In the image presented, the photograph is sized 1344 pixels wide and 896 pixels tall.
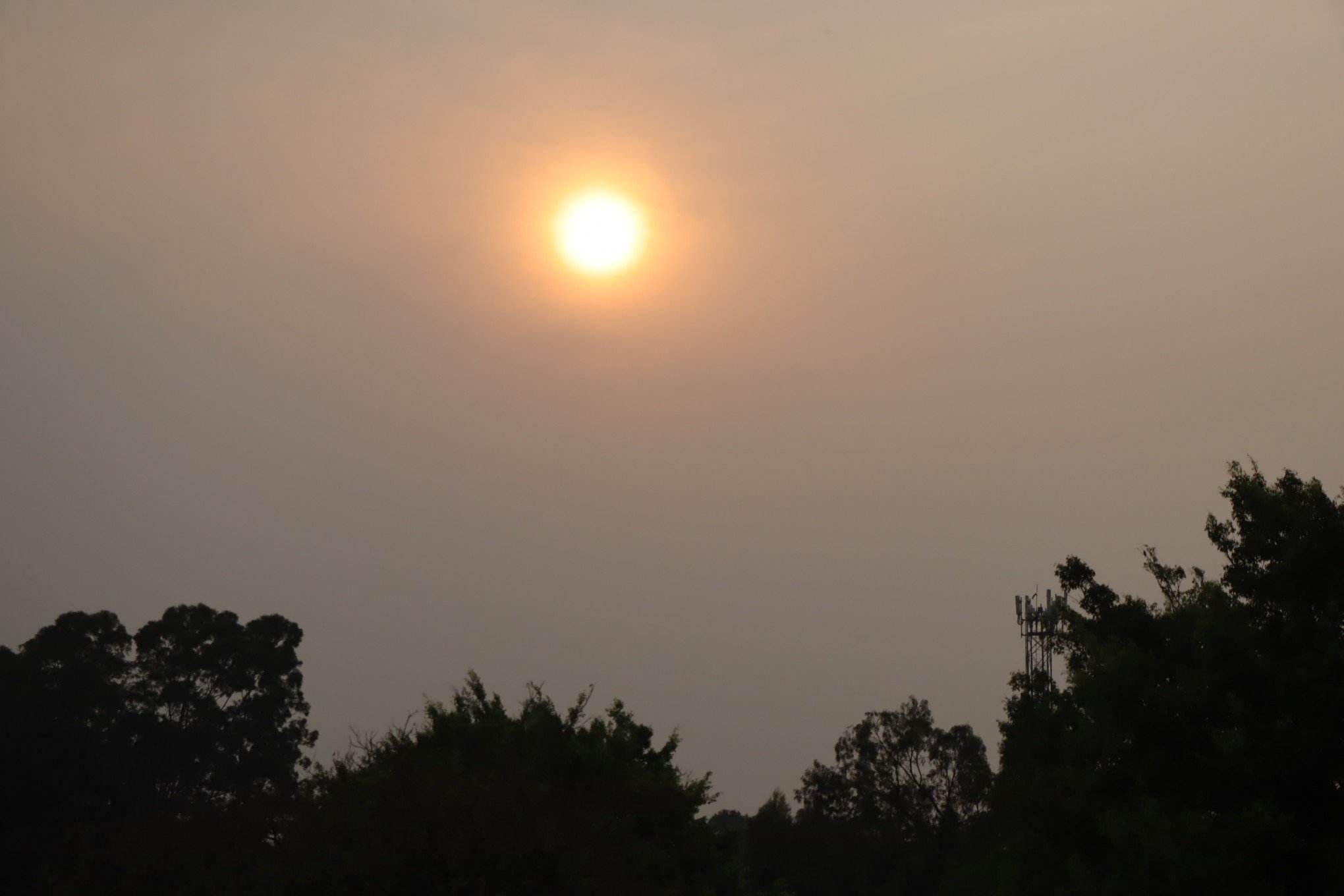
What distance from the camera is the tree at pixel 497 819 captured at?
2006 cm

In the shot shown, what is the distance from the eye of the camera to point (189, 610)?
240ft

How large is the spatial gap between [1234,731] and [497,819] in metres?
11.4

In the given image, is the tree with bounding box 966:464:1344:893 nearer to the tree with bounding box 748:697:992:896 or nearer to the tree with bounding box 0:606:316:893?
the tree with bounding box 0:606:316:893

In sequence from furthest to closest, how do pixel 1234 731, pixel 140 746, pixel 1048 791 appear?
pixel 140 746 < pixel 1048 791 < pixel 1234 731

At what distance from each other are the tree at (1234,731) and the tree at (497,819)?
8545 mm

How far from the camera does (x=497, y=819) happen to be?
2064 cm

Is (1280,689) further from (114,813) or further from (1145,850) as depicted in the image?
(114,813)

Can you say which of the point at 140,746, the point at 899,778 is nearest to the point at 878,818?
the point at 899,778

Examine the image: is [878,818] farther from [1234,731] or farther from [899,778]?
[1234,731]

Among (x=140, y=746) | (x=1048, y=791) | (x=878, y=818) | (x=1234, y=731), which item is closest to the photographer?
(x=1234, y=731)

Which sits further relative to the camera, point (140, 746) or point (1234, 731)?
point (140, 746)

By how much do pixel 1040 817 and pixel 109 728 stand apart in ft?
157

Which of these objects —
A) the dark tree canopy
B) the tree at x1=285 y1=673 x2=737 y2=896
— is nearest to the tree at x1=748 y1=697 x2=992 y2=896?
the dark tree canopy

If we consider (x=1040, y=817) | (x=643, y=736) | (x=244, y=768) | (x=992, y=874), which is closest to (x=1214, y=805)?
(x=1040, y=817)
